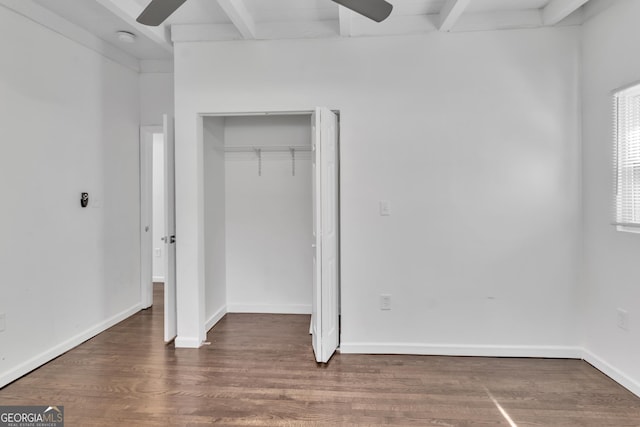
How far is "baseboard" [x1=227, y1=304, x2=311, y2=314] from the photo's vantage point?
396 centimetres

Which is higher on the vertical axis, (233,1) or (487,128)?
(233,1)

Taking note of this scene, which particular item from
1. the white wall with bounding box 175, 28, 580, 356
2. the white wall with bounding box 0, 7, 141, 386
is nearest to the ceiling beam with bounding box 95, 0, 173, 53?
the white wall with bounding box 175, 28, 580, 356

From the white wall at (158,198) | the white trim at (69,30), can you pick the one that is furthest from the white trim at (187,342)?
the white wall at (158,198)

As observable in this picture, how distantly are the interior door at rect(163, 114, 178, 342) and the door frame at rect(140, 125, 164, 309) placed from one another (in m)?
1.12

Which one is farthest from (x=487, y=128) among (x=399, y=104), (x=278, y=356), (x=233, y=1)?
(x=278, y=356)

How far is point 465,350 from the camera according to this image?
9.64 ft

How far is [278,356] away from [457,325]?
1.48 metres

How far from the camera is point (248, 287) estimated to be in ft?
13.2

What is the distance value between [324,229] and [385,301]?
0.82 meters

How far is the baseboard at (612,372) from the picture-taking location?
92.4 inches

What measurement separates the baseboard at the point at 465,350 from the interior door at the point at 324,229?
284 mm

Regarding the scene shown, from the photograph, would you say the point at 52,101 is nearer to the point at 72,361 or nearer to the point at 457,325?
the point at 72,361

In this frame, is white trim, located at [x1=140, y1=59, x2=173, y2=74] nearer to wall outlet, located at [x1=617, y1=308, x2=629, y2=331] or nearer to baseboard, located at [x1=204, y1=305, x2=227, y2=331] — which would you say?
baseboard, located at [x1=204, y1=305, x2=227, y2=331]

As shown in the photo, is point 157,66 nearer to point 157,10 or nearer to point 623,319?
point 157,10
